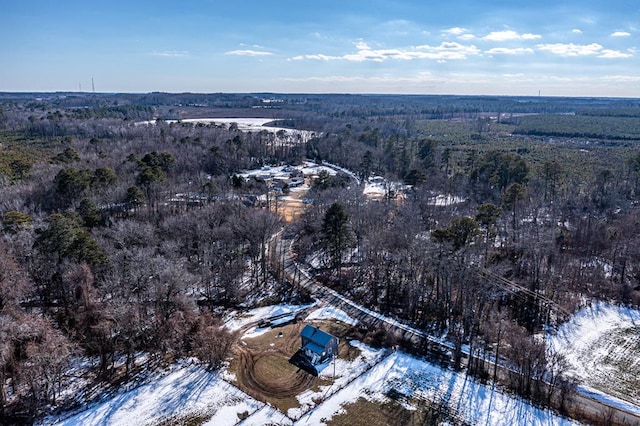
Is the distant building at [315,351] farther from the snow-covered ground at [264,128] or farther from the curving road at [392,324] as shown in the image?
the snow-covered ground at [264,128]

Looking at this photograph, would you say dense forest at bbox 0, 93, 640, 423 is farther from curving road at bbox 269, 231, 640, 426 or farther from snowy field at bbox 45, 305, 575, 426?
snowy field at bbox 45, 305, 575, 426

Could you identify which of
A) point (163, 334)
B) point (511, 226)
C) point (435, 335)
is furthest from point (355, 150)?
point (163, 334)

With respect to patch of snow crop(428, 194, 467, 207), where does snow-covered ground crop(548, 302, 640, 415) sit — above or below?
below

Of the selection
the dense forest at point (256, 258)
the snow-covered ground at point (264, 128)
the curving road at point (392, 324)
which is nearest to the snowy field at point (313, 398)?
the dense forest at point (256, 258)

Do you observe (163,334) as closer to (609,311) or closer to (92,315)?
(92,315)

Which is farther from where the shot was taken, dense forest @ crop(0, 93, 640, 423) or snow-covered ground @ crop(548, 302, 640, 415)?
dense forest @ crop(0, 93, 640, 423)

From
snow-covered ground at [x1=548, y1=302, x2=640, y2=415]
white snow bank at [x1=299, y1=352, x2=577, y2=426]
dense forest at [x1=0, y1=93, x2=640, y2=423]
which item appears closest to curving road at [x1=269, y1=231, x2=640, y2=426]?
snow-covered ground at [x1=548, y1=302, x2=640, y2=415]
